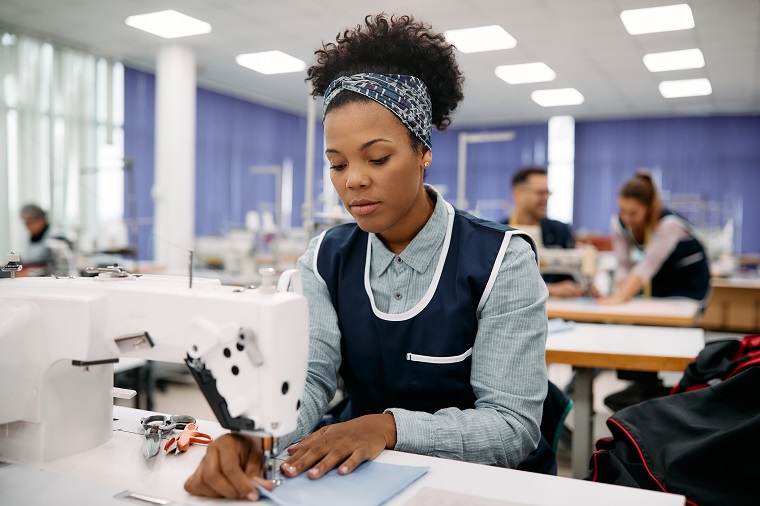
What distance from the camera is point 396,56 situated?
117cm

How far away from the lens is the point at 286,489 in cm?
82

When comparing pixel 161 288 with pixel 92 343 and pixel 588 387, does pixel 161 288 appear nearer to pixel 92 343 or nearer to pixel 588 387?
pixel 92 343

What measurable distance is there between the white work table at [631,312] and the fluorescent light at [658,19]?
2.82 meters

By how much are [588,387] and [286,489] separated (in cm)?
142

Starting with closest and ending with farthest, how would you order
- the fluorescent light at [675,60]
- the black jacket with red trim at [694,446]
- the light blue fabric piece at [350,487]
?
1. the light blue fabric piece at [350,487]
2. the black jacket with red trim at [694,446]
3. the fluorescent light at [675,60]

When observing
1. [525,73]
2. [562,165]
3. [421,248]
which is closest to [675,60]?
[525,73]

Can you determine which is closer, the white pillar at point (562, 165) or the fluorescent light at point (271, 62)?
the fluorescent light at point (271, 62)

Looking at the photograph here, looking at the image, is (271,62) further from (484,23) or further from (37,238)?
(37,238)

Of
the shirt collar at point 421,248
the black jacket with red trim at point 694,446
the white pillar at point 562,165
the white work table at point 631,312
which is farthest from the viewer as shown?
the white pillar at point 562,165

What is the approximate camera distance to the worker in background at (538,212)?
3.62 m

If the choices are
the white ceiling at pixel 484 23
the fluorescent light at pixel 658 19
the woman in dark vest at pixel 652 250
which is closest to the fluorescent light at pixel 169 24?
the white ceiling at pixel 484 23

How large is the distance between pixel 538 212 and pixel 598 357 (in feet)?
6.00

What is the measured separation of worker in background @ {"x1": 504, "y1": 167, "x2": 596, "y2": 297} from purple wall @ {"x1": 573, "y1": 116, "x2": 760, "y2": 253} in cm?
592

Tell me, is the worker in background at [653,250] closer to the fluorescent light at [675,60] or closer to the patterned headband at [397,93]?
the patterned headband at [397,93]
